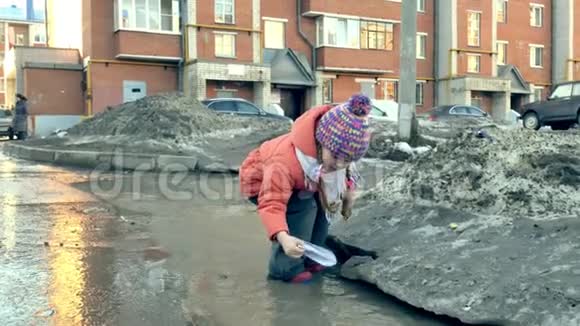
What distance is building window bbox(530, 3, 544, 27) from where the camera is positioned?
40906 mm

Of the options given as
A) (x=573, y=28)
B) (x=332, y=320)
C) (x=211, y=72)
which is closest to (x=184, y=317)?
(x=332, y=320)

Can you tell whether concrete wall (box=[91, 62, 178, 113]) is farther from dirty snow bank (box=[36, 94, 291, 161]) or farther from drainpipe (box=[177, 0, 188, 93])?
dirty snow bank (box=[36, 94, 291, 161])

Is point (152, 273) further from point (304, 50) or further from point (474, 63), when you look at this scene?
point (474, 63)

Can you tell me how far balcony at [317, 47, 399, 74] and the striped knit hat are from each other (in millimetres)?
28599

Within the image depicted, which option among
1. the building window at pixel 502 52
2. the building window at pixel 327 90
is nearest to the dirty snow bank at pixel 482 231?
the building window at pixel 327 90

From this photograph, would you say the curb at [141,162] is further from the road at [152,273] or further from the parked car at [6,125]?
the parked car at [6,125]

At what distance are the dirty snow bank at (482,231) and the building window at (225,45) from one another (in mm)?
24725

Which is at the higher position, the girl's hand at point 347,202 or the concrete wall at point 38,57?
the concrete wall at point 38,57

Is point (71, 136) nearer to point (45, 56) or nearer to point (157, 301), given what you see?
point (157, 301)

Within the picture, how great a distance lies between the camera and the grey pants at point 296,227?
11.2 ft

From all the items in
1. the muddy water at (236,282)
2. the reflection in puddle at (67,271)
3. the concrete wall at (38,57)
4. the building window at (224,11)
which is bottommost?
the muddy water at (236,282)

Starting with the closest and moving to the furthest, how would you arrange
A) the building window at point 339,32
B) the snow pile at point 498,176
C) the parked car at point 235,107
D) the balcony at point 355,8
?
the snow pile at point 498,176, the parked car at point 235,107, the balcony at point 355,8, the building window at point 339,32

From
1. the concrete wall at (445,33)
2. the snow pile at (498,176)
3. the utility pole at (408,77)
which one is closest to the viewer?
the snow pile at (498,176)

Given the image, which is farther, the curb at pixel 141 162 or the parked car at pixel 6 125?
the parked car at pixel 6 125
